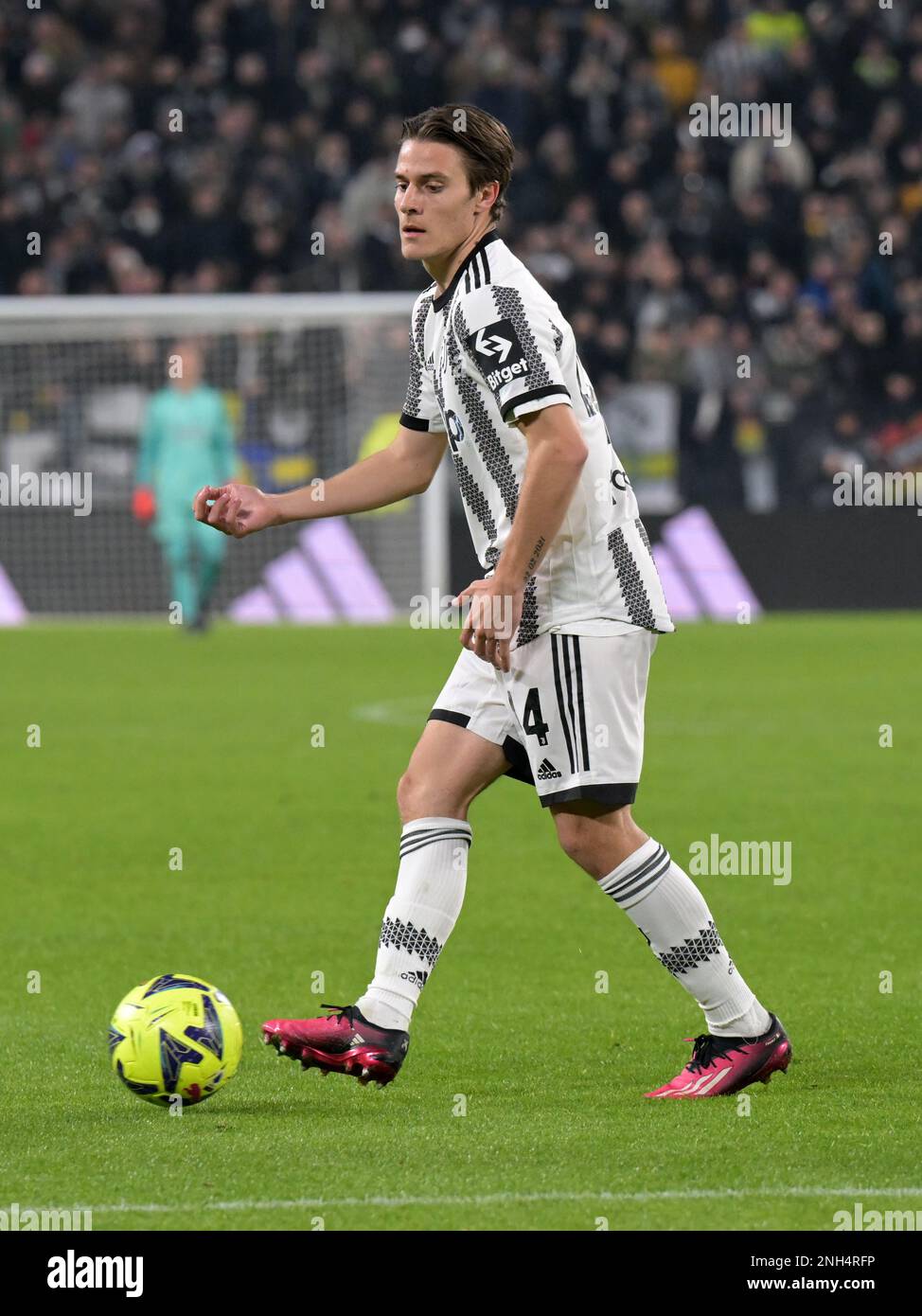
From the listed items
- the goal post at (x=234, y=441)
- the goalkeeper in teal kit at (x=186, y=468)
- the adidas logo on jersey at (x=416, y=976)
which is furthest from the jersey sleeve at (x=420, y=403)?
the goal post at (x=234, y=441)

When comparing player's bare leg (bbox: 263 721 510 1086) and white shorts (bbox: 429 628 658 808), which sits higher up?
white shorts (bbox: 429 628 658 808)

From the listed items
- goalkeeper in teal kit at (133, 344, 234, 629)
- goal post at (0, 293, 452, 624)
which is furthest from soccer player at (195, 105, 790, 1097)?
goal post at (0, 293, 452, 624)

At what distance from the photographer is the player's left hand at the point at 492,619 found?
15.1 ft

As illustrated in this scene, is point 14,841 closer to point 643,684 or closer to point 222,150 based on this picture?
point 643,684

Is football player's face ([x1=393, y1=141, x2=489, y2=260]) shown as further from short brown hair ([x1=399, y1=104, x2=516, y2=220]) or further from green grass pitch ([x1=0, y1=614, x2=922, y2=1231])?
green grass pitch ([x1=0, y1=614, x2=922, y2=1231])

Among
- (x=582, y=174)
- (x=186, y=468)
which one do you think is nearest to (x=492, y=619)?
(x=186, y=468)

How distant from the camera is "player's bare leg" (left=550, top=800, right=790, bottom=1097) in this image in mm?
4848

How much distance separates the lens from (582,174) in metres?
23.1

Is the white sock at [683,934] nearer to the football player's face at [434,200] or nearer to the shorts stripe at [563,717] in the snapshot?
the shorts stripe at [563,717]

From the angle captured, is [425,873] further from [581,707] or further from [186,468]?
[186,468]

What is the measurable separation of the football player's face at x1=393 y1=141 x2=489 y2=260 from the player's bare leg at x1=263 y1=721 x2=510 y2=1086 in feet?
3.49

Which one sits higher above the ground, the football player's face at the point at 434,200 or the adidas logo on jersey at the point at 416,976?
the football player's face at the point at 434,200

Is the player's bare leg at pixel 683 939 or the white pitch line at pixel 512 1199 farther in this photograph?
the player's bare leg at pixel 683 939

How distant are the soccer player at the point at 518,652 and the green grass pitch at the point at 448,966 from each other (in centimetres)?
19
